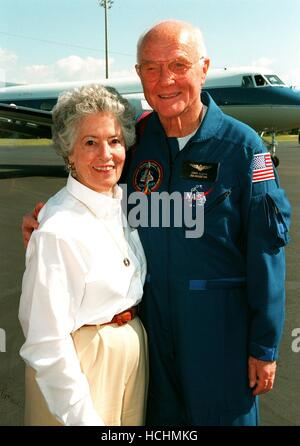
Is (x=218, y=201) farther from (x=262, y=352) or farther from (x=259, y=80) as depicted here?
(x=259, y=80)

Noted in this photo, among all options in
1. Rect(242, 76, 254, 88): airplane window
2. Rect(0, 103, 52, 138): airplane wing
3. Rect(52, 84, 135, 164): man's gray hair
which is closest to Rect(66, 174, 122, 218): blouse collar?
Rect(52, 84, 135, 164): man's gray hair

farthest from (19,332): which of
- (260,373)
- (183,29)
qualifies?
(183,29)

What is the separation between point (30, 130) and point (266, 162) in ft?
57.8

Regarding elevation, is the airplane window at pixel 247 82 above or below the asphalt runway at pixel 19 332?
above

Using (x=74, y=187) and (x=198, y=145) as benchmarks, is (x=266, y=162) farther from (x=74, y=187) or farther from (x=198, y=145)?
(x=74, y=187)

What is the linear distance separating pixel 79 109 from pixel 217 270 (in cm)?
84

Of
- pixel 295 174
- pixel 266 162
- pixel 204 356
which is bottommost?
pixel 204 356

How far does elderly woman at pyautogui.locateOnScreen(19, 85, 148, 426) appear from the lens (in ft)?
4.98

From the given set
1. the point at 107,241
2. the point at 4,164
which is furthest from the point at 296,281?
the point at 4,164

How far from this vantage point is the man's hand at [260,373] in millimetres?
1907

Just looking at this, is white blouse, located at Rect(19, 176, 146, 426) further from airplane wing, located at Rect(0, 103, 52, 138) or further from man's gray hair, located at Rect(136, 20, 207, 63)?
airplane wing, located at Rect(0, 103, 52, 138)

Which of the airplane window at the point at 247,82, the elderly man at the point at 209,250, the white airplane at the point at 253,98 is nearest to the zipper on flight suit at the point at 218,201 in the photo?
the elderly man at the point at 209,250

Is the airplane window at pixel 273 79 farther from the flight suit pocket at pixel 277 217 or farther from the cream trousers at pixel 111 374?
the cream trousers at pixel 111 374

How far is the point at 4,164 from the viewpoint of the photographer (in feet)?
66.8
